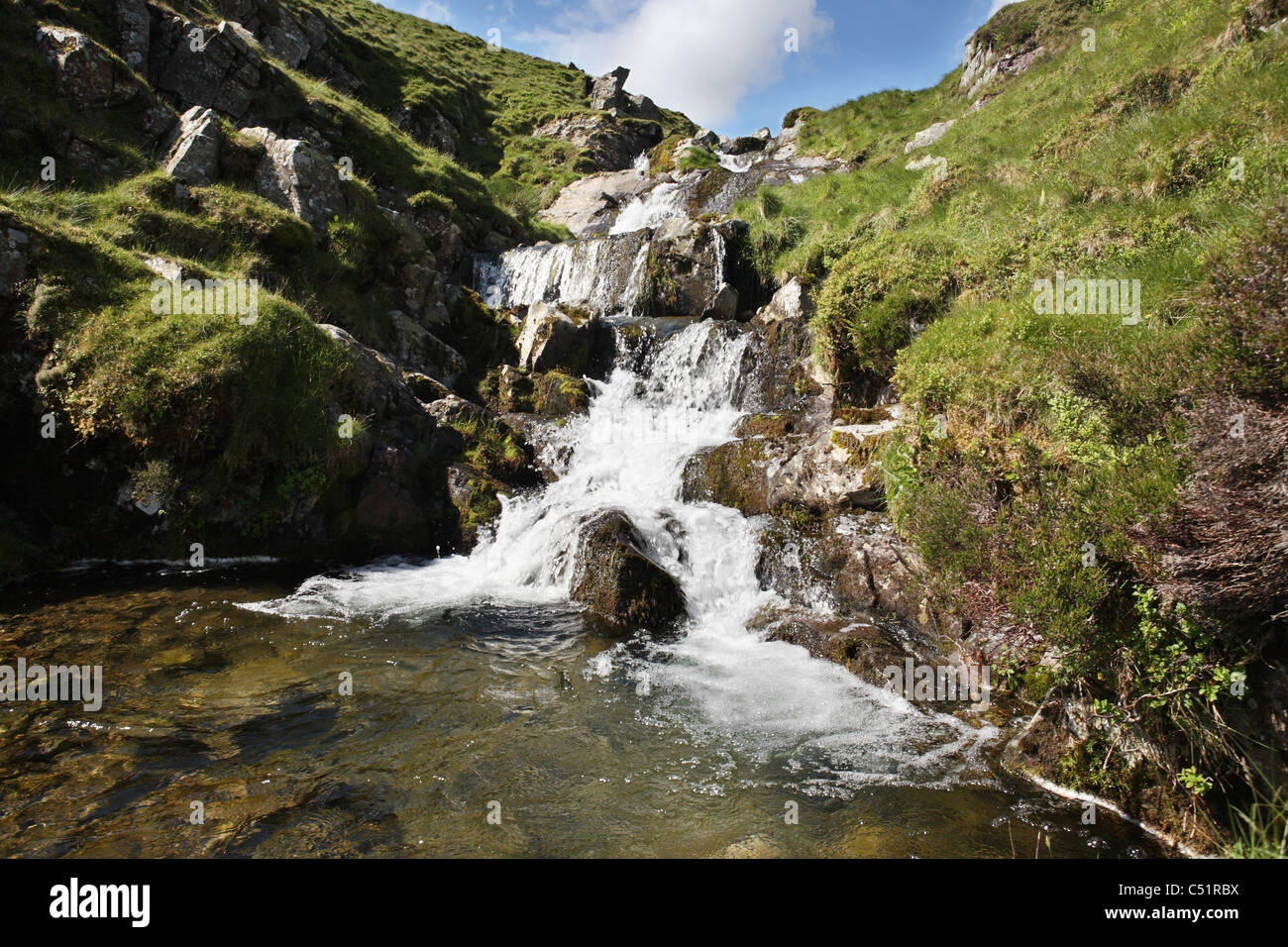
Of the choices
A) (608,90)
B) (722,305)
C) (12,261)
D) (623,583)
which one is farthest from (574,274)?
(608,90)

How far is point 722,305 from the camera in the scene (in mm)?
18344

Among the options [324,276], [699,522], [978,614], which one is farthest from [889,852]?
[324,276]

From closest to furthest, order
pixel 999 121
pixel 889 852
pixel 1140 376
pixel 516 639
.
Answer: pixel 889 852 → pixel 1140 376 → pixel 516 639 → pixel 999 121

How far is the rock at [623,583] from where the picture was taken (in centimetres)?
898

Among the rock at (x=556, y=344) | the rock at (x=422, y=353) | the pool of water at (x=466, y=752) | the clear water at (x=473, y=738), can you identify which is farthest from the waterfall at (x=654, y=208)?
the pool of water at (x=466, y=752)

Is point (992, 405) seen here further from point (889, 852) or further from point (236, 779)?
point (236, 779)

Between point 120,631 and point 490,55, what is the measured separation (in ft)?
212

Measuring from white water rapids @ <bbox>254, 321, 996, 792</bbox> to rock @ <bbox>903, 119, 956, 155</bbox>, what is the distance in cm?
1207

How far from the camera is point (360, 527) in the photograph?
36.9ft

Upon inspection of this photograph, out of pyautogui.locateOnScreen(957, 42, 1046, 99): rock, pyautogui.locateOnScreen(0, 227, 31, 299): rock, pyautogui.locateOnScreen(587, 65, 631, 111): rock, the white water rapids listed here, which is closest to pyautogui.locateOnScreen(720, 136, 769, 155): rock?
pyautogui.locateOnScreen(957, 42, 1046, 99): rock

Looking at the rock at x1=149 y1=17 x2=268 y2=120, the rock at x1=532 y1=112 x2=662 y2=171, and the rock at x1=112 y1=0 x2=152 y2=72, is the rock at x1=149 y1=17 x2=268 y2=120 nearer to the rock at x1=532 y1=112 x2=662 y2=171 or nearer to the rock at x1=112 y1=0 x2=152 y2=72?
the rock at x1=112 y1=0 x2=152 y2=72

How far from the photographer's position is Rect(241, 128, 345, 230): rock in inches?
626

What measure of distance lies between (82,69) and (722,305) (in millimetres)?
17866

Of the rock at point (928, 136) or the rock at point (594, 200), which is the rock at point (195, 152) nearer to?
the rock at point (594, 200)
